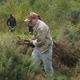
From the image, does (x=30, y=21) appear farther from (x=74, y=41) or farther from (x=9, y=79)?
(x=74, y=41)

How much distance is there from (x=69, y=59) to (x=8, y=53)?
3050 millimetres

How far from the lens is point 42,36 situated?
5578mm

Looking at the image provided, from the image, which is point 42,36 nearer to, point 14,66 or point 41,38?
point 41,38

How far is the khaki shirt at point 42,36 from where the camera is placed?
5.57 metres

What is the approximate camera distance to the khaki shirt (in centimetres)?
557

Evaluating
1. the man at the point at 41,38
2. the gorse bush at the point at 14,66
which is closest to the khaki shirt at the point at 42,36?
the man at the point at 41,38

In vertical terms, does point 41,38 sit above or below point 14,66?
above

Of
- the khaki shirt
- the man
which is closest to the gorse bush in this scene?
the man

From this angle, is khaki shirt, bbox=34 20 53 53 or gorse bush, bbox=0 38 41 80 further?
khaki shirt, bbox=34 20 53 53

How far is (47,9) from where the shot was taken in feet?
69.3

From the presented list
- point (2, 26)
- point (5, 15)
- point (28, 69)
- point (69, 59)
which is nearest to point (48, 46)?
point (28, 69)

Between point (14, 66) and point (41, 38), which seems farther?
point (41, 38)

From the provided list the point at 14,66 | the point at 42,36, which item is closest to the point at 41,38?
the point at 42,36

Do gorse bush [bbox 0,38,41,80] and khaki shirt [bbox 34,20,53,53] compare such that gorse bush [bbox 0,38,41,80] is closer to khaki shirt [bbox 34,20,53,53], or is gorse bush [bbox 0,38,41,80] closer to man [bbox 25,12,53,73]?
man [bbox 25,12,53,73]
